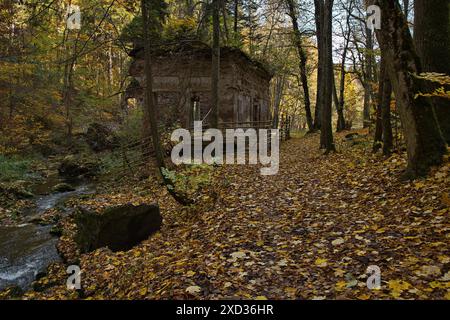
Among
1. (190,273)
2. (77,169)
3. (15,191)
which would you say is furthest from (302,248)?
(77,169)

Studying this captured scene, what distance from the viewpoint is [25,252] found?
8.52 metres

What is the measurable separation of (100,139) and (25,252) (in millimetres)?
18322

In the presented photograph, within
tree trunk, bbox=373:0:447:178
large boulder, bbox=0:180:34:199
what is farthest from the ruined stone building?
tree trunk, bbox=373:0:447:178

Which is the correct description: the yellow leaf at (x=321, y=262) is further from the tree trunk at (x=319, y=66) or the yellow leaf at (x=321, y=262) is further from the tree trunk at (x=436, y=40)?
the tree trunk at (x=319, y=66)

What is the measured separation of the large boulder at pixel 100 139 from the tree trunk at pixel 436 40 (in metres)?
21.0

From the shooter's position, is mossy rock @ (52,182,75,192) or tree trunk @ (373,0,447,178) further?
mossy rock @ (52,182,75,192)

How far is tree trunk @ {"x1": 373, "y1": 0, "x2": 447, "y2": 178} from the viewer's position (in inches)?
256

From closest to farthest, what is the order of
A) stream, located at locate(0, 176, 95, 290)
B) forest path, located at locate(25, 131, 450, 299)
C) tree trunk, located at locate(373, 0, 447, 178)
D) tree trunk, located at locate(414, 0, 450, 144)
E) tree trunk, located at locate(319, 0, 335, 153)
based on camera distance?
forest path, located at locate(25, 131, 450, 299) < tree trunk, located at locate(373, 0, 447, 178) < stream, located at locate(0, 176, 95, 290) < tree trunk, located at locate(414, 0, 450, 144) < tree trunk, located at locate(319, 0, 335, 153)

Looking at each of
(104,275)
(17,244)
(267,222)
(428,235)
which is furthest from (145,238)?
(428,235)

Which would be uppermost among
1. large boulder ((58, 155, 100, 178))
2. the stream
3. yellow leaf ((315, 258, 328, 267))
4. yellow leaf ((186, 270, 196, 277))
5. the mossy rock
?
large boulder ((58, 155, 100, 178))

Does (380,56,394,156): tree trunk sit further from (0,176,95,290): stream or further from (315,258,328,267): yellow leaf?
(0,176,95,290): stream

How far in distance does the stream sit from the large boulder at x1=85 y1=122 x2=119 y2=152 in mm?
13415

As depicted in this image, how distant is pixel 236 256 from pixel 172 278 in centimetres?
102
